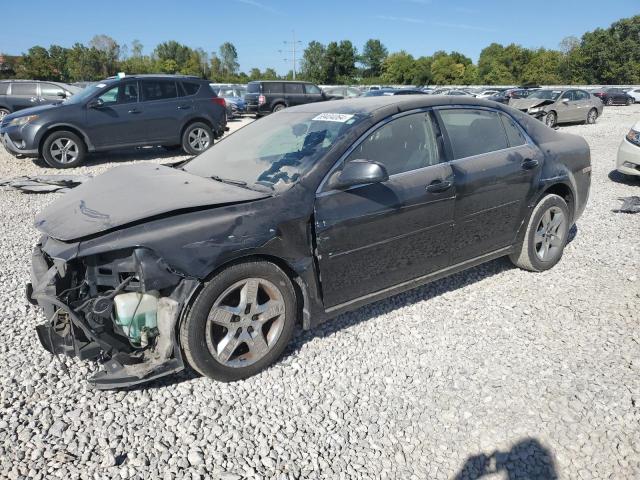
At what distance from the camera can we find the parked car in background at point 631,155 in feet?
26.5

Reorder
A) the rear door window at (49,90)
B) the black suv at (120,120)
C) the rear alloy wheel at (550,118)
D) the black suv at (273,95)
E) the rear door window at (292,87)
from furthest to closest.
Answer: the rear door window at (292,87) < the black suv at (273,95) < the rear alloy wheel at (550,118) < the rear door window at (49,90) < the black suv at (120,120)

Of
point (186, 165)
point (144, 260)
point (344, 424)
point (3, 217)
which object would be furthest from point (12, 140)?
point (344, 424)

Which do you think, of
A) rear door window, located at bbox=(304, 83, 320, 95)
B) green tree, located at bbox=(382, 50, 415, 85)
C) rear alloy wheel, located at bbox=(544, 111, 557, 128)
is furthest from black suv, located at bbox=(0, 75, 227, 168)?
green tree, located at bbox=(382, 50, 415, 85)

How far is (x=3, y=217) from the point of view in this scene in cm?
656

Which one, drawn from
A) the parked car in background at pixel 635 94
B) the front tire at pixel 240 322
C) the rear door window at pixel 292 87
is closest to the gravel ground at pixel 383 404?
the front tire at pixel 240 322

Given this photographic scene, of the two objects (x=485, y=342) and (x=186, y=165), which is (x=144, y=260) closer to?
(x=186, y=165)

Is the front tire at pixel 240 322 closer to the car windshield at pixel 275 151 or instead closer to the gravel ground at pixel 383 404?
the gravel ground at pixel 383 404

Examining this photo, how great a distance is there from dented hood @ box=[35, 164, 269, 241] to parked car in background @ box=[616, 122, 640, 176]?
7.50 meters

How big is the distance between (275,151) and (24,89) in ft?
52.5

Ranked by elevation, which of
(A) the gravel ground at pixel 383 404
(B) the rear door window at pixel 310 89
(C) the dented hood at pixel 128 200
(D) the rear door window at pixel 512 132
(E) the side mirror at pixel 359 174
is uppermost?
(B) the rear door window at pixel 310 89

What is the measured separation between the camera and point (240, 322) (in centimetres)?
295

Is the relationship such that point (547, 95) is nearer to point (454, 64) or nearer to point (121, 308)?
point (121, 308)

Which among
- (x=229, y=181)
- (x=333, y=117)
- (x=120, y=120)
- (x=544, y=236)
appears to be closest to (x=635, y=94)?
(x=120, y=120)

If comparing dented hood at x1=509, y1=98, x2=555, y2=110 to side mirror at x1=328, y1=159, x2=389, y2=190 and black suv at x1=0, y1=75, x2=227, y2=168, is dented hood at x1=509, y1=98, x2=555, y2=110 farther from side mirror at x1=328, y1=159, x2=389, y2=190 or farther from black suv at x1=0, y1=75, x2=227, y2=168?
side mirror at x1=328, y1=159, x2=389, y2=190
